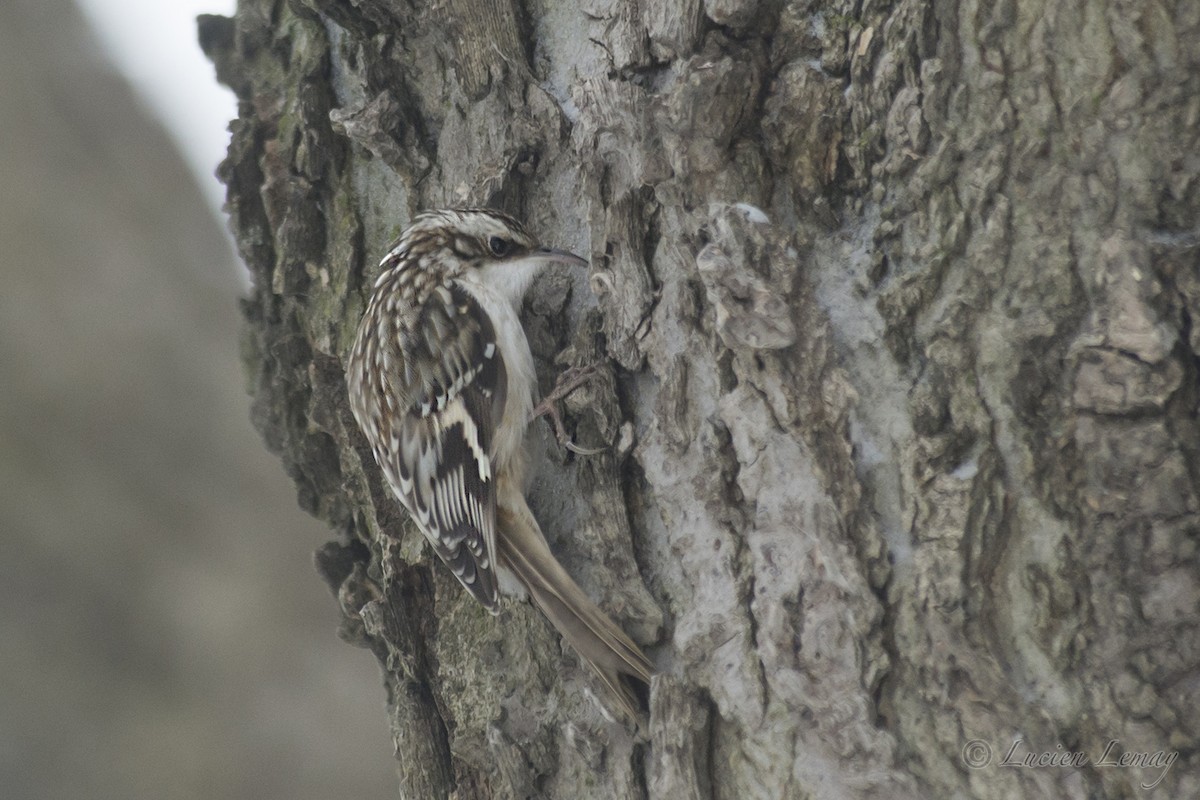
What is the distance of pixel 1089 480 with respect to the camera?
1.23 m

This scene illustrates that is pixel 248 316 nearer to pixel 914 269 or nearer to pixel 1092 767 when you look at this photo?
pixel 914 269

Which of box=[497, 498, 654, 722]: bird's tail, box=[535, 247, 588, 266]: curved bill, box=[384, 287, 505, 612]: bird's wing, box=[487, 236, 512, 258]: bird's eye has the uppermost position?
box=[487, 236, 512, 258]: bird's eye

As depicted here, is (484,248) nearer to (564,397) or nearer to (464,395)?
(464,395)

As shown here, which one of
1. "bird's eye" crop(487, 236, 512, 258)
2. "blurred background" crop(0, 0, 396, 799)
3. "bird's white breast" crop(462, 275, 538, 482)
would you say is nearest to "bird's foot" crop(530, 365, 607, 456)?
"bird's white breast" crop(462, 275, 538, 482)

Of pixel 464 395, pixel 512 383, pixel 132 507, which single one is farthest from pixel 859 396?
pixel 132 507

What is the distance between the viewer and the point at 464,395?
88.7 inches

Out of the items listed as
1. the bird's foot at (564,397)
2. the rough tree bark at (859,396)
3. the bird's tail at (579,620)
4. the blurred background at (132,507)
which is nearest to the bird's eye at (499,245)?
the rough tree bark at (859,396)

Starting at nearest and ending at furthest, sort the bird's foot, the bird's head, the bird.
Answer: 1. the bird's foot
2. the bird
3. the bird's head

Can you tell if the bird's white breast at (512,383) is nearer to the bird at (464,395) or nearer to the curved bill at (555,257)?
the bird at (464,395)

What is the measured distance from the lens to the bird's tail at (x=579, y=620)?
5.10 feet

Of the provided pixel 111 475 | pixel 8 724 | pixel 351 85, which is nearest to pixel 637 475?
pixel 351 85

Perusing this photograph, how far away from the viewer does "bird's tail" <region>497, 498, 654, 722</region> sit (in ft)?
5.10

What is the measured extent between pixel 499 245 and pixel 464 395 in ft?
1.22

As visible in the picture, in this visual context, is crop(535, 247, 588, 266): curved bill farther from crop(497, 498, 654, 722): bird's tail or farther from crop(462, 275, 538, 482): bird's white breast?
crop(497, 498, 654, 722): bird's tail
